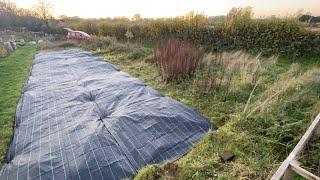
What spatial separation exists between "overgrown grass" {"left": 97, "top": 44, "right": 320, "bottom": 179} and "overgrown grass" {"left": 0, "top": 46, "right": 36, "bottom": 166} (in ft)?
7.82

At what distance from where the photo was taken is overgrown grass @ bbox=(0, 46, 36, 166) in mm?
4094

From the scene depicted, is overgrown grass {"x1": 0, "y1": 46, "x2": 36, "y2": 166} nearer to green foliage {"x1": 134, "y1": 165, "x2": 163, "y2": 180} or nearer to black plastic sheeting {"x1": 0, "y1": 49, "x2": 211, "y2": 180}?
black plastic sheeting {"x1": 0, "y1": 49, "x2": 211, "y2": 180}

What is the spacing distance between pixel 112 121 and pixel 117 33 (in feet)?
40.9

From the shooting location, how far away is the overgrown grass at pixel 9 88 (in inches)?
161

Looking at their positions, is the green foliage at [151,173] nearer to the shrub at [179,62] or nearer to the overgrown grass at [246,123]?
the overgrown grass at [246,123]

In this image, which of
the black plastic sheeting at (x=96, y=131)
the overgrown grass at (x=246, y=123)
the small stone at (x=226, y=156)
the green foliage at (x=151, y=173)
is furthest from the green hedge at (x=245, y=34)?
the green foliage at (x=151, y=173)

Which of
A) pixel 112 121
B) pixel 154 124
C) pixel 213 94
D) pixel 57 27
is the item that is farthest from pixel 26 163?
pixel 57 27

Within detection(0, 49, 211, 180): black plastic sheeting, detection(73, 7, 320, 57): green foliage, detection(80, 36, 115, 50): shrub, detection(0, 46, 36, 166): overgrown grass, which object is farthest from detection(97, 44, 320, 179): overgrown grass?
detection(80, 36, 115, 50): shrub

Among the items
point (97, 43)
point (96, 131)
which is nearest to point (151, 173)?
point (96, 131)

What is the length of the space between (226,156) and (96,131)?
1.81 m

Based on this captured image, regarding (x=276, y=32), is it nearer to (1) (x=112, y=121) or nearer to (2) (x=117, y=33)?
(1) (x=112, y=121)

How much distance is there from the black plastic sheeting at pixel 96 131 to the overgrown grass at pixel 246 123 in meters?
0.31

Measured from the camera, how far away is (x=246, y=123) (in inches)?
153

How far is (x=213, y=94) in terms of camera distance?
5270 mm
